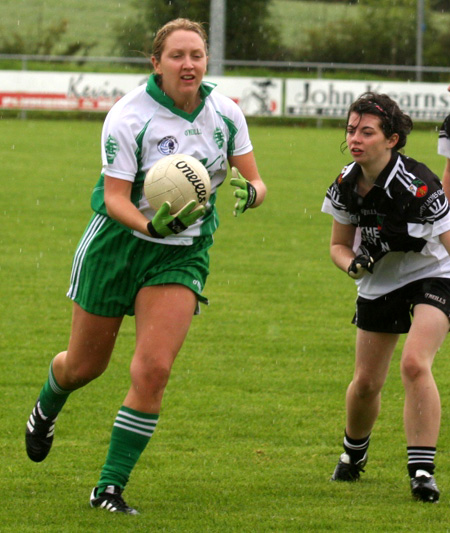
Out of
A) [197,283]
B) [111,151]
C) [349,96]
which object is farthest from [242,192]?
[349,96]

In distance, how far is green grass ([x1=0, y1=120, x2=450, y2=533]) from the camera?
15.1 feet

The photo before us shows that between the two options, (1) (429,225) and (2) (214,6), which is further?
(2) (214,6)

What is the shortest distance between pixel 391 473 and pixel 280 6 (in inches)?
2540

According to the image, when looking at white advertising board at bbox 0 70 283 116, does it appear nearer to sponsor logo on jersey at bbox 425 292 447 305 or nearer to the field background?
sponsor logo on jersey at bbox 425 292 447 305

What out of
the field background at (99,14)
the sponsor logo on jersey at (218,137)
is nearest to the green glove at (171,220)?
the sponsor logo on jersey at (218,137)

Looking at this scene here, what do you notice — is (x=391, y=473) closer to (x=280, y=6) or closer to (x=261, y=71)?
(x=261, y=71)

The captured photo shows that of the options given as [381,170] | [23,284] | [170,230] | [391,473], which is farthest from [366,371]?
[23,284]

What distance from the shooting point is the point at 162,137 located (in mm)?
4777

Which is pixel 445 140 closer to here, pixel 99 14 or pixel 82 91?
pixel 82 91

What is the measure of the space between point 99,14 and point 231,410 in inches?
2514

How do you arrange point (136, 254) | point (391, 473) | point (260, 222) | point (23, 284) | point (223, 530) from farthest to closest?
point (260, 222)
point (23, 284)
point (391, 473)
point (136, 254)
point (223, 530)

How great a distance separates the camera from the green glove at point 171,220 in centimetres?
445

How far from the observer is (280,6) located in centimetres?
6738

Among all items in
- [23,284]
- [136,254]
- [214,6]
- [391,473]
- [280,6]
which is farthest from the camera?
[280,6]
